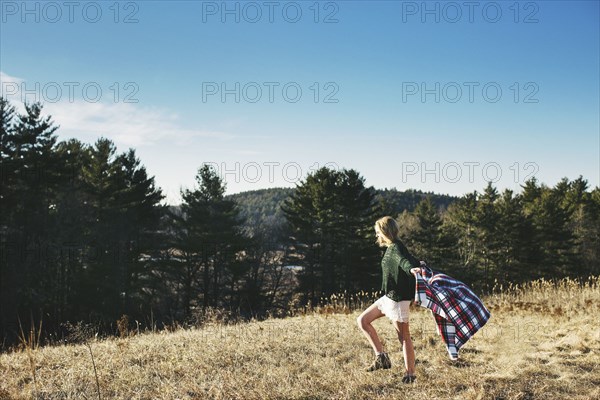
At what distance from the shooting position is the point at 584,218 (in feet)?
141

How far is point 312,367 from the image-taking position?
5375mm

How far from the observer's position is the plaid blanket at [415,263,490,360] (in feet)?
14.8

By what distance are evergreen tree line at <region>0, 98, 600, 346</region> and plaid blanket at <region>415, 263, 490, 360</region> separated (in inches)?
490

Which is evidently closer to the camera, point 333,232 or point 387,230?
point 387,230

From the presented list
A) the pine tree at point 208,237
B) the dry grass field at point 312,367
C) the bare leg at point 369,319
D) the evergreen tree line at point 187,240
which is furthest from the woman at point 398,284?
the pine tree at point 208,237

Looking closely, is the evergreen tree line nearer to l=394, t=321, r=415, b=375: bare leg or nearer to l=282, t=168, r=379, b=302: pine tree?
l=282, t=168, r=379, b=302: pine tree

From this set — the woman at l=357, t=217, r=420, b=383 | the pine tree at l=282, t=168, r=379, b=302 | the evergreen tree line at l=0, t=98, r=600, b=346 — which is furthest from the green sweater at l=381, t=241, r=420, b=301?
the pine tree at l=282, t=168, r=379, b=302

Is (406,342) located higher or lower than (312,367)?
higher

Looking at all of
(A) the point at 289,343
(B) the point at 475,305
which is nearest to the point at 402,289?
(B) the point at 475,305

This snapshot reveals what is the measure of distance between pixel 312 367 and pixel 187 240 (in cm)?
2726

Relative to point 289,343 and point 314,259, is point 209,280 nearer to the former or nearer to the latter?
point 314,259

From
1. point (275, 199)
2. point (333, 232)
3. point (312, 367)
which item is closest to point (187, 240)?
point (333, 232)

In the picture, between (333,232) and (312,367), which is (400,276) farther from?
(333,232)

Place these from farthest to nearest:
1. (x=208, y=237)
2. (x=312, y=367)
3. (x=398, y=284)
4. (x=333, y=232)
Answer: (x=333, y=232), (x=208, y=237), (x=312, y=367), (x=398, y=284)
